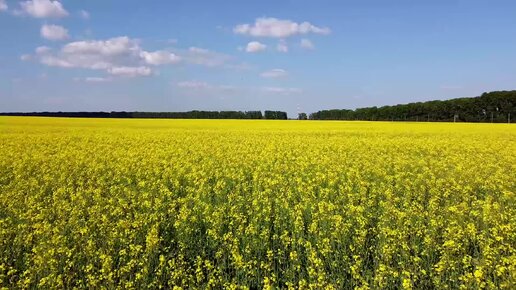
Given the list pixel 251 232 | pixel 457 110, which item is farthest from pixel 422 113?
pixel 251 232

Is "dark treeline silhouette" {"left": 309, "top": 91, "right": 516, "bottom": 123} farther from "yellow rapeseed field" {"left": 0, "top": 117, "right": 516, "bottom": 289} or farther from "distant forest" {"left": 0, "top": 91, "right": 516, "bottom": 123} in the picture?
"yellow rapeseed field" {"left": 0, "top": 117, "right": 516, "bottom": 289}

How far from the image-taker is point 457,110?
77.9 m

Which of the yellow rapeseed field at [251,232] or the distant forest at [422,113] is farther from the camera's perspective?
the distant forest at [422,113]

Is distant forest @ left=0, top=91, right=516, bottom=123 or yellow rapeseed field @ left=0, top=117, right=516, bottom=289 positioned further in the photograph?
distant forest @ left=0, top=91, right=516, bottom=123

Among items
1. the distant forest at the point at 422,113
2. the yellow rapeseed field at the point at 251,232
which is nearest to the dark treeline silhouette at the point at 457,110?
the distant forest at the point at 422,113

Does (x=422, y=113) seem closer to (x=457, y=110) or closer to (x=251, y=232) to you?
(x=457, y=110)

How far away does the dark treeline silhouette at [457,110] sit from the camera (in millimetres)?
73688

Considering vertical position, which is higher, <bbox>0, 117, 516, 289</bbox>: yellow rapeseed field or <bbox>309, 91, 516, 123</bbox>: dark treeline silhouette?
<bbox>309, 91, 516, 123</bbox>: dark treeline silhouette

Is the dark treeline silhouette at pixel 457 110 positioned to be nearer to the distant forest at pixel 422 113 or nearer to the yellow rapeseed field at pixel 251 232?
the distant forest at pixel 422 113

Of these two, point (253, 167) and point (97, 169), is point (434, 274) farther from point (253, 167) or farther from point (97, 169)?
point (97, 169)

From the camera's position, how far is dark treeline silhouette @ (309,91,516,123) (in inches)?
2901

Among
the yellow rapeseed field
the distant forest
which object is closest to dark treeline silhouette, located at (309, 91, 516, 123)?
the distant forest

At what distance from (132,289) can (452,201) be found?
7.10m

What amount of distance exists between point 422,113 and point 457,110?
6.45m
